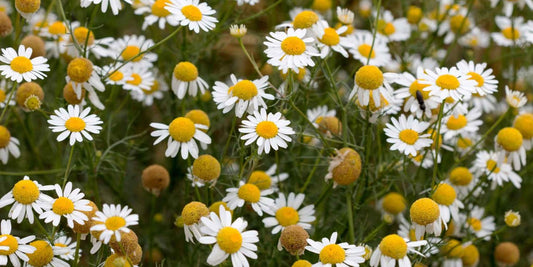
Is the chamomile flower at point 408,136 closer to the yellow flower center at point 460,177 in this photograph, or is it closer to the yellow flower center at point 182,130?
the yellow flower center at point 460,177

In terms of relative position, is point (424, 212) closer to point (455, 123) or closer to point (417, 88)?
point (417, 88)

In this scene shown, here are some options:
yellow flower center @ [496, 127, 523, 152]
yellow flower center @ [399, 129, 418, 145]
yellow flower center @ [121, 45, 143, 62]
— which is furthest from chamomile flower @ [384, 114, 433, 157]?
yellow flower center @ [121, 45, 143, 62]

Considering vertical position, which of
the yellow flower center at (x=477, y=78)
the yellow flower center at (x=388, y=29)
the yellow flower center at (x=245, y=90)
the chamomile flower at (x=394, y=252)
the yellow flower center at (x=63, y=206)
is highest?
the yellow flower center at (x=388, y=29)

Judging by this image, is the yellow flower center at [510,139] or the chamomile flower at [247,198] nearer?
the chamomile flower at [247,198]

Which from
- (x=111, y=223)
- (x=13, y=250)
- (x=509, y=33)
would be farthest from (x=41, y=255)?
(x=509, y=33)

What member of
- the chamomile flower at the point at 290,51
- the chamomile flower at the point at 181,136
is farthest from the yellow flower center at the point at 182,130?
the chamomile flower at the point at 290,51

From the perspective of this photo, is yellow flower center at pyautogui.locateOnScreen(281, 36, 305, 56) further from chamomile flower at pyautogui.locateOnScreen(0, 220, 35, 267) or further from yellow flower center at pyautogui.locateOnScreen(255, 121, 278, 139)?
chamomile flower at pyautogui.locateOnScreen(0, 220, 35, 267)

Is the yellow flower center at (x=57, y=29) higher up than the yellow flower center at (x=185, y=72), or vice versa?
the yellow flower center at (x=57, y=29)
